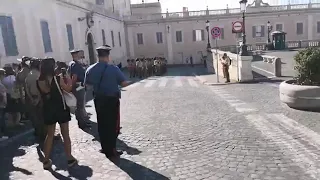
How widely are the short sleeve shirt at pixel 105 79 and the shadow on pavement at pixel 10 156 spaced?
1741 mm

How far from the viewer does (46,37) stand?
1777 cm

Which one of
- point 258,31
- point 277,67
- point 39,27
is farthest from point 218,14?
point 39,27

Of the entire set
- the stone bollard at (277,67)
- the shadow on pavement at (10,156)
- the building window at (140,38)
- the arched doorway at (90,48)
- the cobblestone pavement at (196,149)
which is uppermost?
the building window at (140,38)

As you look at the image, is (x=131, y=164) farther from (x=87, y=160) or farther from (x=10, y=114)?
(x=10, y=114)

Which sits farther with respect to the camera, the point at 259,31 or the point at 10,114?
the point at 259,31

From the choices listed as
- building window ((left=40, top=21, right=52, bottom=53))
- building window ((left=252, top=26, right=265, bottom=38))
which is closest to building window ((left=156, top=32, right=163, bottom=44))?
building window ((left=252, top=26, right=265, bottom=38))

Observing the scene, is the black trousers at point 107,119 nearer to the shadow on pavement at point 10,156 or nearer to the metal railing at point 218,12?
the shadow on pavement at point 10,156

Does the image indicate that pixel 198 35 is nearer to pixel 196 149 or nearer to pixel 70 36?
pixel 70 36

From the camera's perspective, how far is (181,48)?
Answer: 4078 cm

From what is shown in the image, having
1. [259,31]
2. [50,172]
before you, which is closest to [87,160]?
[50,172]

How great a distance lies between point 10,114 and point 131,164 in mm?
4996

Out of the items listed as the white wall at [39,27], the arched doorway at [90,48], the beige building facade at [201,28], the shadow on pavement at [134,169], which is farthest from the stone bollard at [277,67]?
the beige building facade at [201,28]

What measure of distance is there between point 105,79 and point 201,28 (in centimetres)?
3699

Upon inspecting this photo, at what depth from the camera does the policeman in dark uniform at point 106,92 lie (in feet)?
16.6
